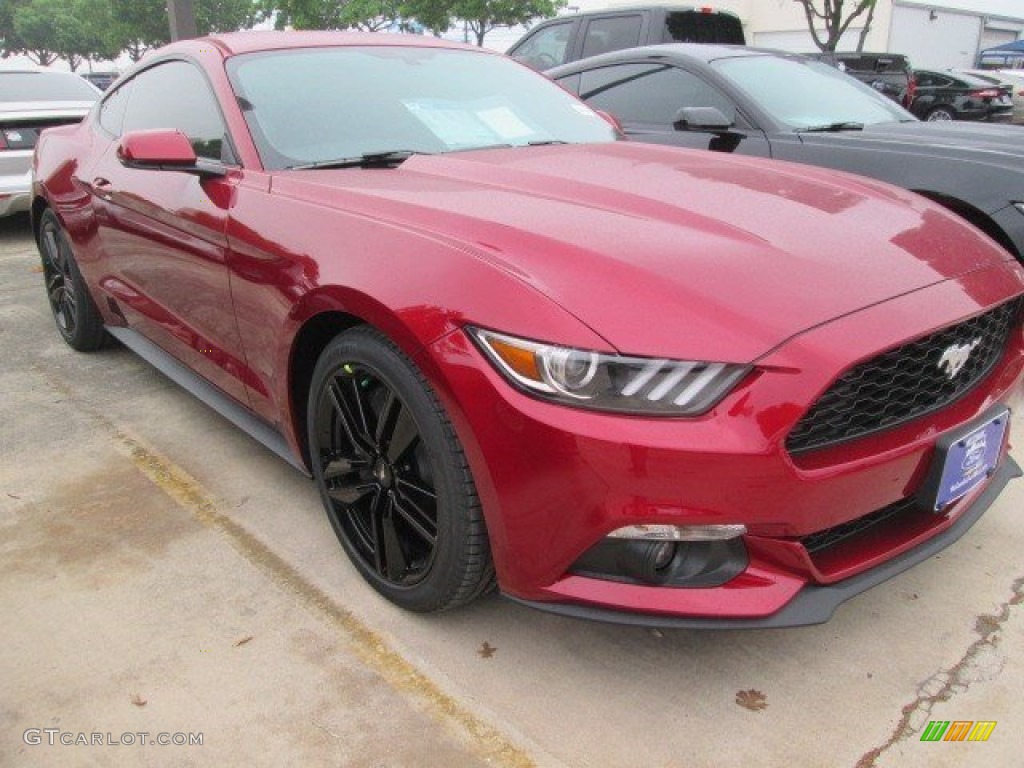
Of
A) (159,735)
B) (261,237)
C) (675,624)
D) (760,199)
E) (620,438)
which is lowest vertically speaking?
(159,735)

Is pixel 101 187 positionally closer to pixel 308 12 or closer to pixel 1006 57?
pixel 308 12

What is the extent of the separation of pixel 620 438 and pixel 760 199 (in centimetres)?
102

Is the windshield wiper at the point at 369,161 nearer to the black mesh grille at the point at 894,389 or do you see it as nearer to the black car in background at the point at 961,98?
the black mesh grille at the point at 894,389

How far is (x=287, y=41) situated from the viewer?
310cm

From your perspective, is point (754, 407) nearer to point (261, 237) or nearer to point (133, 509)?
point (261, 237)

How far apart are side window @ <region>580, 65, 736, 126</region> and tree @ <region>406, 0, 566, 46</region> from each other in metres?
25.3

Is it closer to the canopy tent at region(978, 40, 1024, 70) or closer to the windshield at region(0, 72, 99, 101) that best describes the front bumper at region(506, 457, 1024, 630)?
the windshield at region(0, 72, 99, 101)

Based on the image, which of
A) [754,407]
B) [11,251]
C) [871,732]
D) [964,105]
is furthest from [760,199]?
[964,105]

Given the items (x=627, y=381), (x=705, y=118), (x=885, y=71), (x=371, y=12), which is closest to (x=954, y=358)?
(x=627, y=381)

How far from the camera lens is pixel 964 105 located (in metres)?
15.6

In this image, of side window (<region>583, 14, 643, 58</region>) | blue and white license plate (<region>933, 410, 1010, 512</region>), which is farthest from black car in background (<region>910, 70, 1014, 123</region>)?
blue and white license plate (<region>933, 410, 1010, 512</region>)

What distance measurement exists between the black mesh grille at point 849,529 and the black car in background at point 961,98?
15816 mm

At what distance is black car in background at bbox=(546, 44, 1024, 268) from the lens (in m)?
3.92

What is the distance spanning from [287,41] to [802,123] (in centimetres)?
279
